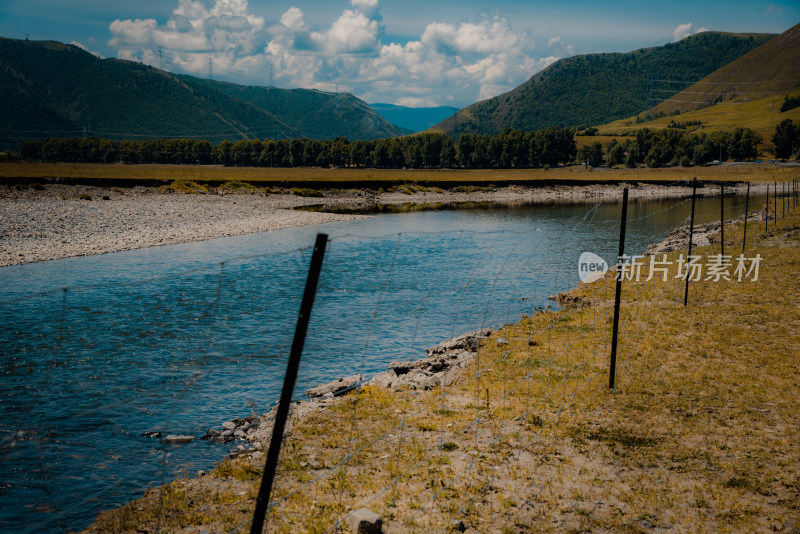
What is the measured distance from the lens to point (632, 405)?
1078 cm

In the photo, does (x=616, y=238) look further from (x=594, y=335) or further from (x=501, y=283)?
(x=594, y=335)

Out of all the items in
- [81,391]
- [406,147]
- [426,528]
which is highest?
[406,147]

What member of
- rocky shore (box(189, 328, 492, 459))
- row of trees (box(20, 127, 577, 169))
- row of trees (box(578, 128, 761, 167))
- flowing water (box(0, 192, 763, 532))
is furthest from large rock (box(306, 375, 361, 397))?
row of trees (box(578, 128, 761, 167))

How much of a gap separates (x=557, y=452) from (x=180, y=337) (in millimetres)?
15157

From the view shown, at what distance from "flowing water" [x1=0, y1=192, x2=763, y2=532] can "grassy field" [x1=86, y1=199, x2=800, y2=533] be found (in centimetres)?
169

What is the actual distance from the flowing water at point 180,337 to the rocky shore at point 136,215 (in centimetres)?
476

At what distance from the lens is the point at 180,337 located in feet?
63.6

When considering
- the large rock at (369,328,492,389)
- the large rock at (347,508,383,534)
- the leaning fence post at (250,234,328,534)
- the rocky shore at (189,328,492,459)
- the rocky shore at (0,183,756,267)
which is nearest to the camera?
the leaning fence post at (250,234,328,534)

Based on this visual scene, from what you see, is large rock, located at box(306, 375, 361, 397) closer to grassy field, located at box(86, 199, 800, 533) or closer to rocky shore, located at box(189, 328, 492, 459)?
rocky shore, located at box(189, 328, 492, 459)

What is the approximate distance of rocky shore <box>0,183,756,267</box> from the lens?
38688 mm

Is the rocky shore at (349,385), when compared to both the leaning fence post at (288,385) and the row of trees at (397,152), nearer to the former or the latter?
the leaning fence post at (288,385)

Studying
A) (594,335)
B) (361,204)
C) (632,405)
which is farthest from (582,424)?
(361,204)

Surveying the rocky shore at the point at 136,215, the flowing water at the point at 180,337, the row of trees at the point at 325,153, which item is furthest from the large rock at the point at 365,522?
the row of trees at the point at 325,153

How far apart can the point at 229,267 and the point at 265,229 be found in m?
19.5
